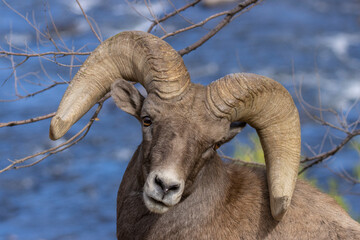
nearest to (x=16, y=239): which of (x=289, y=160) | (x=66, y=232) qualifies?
(x=66, y=232)

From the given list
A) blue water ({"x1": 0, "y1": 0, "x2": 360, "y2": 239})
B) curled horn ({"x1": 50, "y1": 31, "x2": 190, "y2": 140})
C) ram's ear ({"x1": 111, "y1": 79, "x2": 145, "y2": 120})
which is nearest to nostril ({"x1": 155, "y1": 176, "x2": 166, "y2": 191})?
curled horn ({"x1": 50, "y1": 31, "x2": 190, "y2": 140})

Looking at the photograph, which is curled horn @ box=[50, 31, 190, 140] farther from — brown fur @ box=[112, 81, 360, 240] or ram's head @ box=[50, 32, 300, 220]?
brown fur @ box=[112, 81, 360, 240]

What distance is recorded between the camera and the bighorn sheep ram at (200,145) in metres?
5.30

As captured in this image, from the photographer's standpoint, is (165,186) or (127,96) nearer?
(165,186)

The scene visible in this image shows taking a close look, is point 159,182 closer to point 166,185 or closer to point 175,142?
point 166,185

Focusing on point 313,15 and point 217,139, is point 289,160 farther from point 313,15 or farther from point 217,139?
point 313,15

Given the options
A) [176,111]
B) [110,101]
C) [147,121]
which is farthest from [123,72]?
[110,101]

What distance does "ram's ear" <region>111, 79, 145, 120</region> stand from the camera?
18.7ft

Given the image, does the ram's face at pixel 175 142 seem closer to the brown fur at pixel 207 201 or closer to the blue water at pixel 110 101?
the brown fur at pixel 207 201

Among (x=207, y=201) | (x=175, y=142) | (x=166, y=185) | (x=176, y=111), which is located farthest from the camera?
(x=207, y=201)

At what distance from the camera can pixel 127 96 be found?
5770mm

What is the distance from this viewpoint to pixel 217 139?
5406 mm

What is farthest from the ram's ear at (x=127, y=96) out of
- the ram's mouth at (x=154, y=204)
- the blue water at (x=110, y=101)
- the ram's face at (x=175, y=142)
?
the blue water at (x=110, y=101)

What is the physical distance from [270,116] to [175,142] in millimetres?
987
